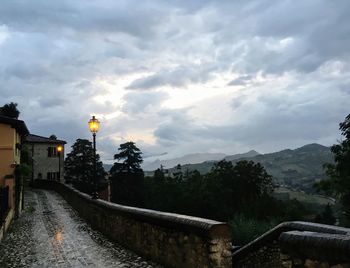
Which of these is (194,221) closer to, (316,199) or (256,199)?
(256,199)

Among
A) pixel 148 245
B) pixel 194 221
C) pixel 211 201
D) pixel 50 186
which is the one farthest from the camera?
pixel 211 201

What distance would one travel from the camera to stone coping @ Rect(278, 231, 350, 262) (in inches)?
146

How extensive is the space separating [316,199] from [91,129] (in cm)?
19376

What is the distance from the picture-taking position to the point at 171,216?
905 centimetres

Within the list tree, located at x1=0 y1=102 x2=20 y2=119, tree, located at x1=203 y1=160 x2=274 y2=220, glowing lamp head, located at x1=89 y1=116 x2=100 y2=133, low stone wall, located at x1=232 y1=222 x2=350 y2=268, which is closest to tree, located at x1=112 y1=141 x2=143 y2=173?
tree, located at x1=203 y1=160 x2=274 y2=220

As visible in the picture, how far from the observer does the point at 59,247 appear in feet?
46.2

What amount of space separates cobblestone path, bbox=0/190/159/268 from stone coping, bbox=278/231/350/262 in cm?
616

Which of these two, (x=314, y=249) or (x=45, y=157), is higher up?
(x=45, y=157)

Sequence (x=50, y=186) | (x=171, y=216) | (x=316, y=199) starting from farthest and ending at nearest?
1. (x=316, y=199)
2. (x=50, y=186)
3. (x=171, y=216)

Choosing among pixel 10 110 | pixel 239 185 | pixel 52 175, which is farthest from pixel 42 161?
pixel 239 185

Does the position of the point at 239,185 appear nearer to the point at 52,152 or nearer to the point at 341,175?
the point at 52,152

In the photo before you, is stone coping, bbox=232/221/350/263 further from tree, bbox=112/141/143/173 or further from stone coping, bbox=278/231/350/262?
tree, bbox=112/141/143/173

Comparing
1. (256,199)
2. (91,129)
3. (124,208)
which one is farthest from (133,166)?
(124,208)

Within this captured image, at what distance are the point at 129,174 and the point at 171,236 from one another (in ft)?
231
